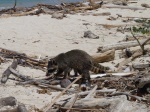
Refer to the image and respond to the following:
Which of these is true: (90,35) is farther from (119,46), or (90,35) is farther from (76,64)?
(76,64)

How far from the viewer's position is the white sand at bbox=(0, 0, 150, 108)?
12594 mm

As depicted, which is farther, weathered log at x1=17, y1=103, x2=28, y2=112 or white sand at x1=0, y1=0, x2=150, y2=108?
white sand at x1=0, y1=0, x2=150, y2=108

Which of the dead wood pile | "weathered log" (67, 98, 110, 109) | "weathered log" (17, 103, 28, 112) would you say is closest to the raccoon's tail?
the dead wood pile

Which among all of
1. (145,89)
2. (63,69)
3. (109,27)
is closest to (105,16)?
(109,27)

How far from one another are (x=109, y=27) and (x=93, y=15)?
3249 mm

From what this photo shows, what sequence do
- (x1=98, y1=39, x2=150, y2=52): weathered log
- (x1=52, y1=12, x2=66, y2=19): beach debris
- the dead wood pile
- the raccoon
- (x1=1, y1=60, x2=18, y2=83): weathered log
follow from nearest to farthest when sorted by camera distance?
1. the dead wood pile
2. (x1=1, y1=60, x2=18, y2=83): weathered log
3. the raccoon
4. (x1=98, y1=39, x2=150, y2=52): weathered log
5. (x1=52, y1=12, x2=66, y2=19): beach debris

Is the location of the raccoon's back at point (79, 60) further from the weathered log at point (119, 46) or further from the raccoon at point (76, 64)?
the weathered log at point (119, 46)

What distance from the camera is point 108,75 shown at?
8.57 metres

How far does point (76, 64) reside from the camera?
8664mm

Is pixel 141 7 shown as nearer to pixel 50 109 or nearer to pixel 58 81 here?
pixel 58 81

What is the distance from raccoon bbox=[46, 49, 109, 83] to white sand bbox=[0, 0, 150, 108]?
1.39ft

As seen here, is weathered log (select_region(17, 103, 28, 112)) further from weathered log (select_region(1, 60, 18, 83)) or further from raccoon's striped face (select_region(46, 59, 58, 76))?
raccoon's striped face (select_region(46, 59, 58, 76))

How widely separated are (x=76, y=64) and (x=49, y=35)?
22.0ft

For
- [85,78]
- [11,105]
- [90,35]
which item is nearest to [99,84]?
[85,78]
